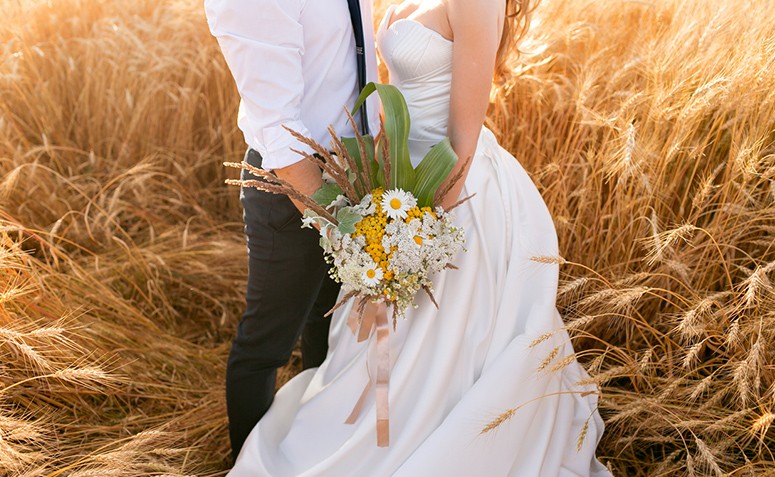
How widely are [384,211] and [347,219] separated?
3.7 inches

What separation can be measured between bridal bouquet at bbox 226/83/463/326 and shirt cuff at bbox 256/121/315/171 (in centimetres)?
4

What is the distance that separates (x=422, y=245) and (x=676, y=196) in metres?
1.18

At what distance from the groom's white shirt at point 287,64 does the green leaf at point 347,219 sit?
0.61 ft

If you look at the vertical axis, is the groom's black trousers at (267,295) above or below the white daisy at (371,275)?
below

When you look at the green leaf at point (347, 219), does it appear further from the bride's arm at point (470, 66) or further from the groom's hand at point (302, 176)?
the bride's arm at point (470, 66)

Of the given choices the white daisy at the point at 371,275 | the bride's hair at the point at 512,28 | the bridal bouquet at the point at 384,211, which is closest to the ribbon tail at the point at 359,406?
the bridal bouquet at the point at 384,211

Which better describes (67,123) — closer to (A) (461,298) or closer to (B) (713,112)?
(A) (461,298)

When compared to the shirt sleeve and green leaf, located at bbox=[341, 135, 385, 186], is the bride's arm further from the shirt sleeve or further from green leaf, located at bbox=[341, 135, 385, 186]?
the shirt sleeve

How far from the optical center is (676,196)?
2.39 metres

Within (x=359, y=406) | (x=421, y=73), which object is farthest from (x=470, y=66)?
(x=359, y=406)

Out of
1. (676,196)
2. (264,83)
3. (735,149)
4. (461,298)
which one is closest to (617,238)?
(676,196)

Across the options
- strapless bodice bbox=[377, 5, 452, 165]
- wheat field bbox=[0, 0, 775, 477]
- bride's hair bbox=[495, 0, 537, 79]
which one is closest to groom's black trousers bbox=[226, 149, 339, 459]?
wheat field bbox=[0, 0, 775, 477]

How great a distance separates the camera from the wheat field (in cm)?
201

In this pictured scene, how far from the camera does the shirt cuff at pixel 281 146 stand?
170 centimetres
